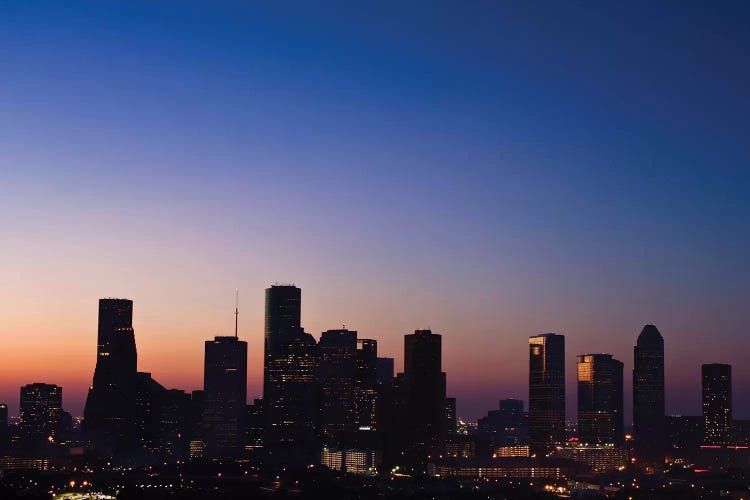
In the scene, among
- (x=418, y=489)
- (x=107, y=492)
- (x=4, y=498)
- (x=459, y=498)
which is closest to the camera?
(x=4, y=498)

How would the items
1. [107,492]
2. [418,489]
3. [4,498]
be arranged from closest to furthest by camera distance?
[4,498], [107,492], [418,489]

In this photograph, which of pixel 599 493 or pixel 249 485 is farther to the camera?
pixel 599 493

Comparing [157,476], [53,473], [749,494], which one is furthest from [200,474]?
[749,494]

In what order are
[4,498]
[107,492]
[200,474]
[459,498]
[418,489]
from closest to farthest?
[4,498] → [107,492] → [459,498] → [418,489] → [200,474]

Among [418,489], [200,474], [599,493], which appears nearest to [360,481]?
[418,489]

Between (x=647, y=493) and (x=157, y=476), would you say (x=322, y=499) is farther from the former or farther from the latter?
(x=647, y=493)

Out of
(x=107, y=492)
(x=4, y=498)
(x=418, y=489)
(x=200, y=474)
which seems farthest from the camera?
(x=200, y=474)

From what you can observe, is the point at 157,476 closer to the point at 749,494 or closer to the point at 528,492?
the point at 528,492

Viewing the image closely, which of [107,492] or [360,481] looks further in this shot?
[360,481]
